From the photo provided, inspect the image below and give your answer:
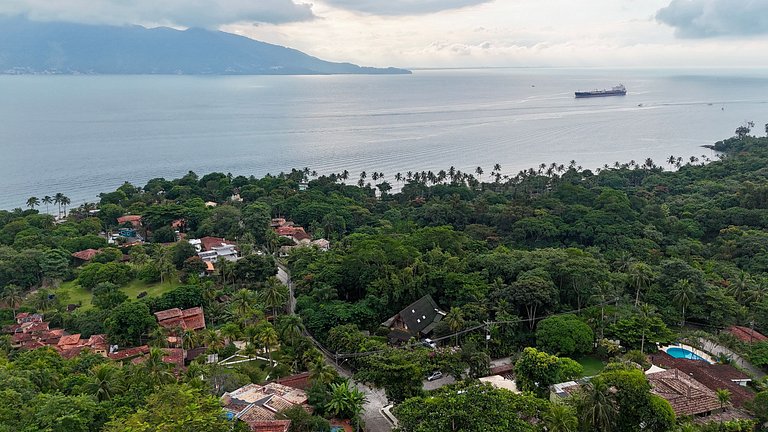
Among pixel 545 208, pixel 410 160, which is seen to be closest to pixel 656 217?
pixel 545 208

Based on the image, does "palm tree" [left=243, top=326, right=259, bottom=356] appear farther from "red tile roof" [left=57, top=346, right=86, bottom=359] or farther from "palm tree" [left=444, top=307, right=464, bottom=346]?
"palm tree" [left=444, top=307, right=464, bottom=346]

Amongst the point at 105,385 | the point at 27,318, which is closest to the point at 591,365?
the point at 105,385

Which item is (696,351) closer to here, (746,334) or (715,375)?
(715,375)

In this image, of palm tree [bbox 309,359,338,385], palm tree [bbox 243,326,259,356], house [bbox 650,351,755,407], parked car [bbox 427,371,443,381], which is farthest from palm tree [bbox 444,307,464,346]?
palm tree [bbox 243,326,259,356]

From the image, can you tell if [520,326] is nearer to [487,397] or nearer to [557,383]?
[557,383]

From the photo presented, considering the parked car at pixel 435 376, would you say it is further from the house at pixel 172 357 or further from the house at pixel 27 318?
the house at pixel 27 318
